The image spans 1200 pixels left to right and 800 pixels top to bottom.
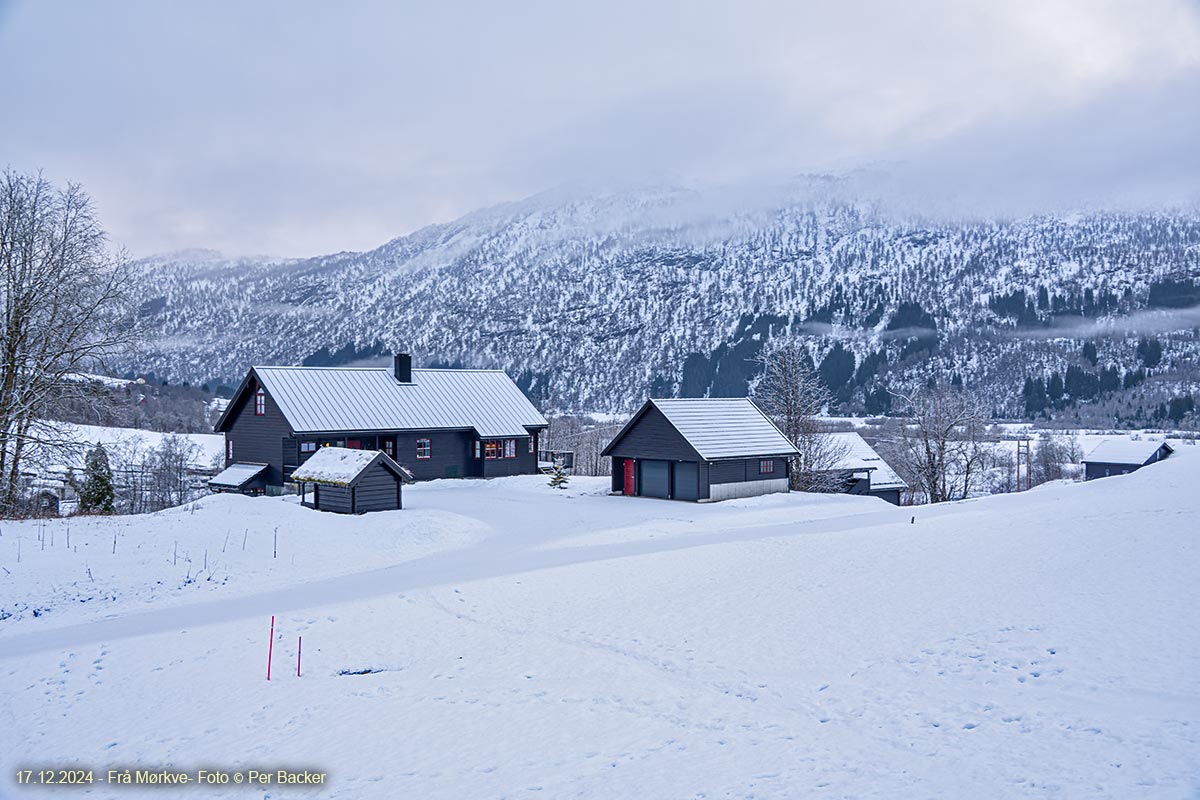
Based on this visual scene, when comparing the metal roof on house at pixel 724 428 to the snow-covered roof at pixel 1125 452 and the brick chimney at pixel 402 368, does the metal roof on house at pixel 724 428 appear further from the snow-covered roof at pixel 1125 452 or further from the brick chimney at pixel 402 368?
the snow-covered roof at pixel 1125 452

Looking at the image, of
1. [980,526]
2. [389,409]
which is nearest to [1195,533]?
[980,526]

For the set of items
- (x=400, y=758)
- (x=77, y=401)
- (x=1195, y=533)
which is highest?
(x=77, y=401)

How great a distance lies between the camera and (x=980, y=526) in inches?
1033

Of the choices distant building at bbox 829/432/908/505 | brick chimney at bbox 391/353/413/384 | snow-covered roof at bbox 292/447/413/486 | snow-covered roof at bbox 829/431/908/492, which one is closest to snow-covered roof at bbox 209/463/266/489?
brick chimney at bbox 391/353/413/384

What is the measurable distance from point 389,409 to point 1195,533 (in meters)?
42.5

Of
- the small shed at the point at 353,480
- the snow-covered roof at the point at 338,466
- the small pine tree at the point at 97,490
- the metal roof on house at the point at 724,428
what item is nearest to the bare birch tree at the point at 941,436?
the metal roof on house at the point at 724,428

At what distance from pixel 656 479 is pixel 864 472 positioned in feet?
67.8

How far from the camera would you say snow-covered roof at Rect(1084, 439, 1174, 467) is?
85812mm

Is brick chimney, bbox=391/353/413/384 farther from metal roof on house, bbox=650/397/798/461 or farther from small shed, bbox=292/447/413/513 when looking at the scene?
small shed, bbox=292/447/413/513

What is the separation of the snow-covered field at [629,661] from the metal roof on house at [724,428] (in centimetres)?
1637

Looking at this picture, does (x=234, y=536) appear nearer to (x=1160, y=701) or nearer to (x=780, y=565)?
(x=780, y=565)

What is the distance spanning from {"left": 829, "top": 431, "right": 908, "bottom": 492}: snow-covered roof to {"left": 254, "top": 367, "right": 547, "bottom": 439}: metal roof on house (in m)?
22.4

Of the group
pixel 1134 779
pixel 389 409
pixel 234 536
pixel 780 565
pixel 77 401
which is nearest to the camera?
pixel 1134 779

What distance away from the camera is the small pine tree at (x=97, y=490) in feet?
106
